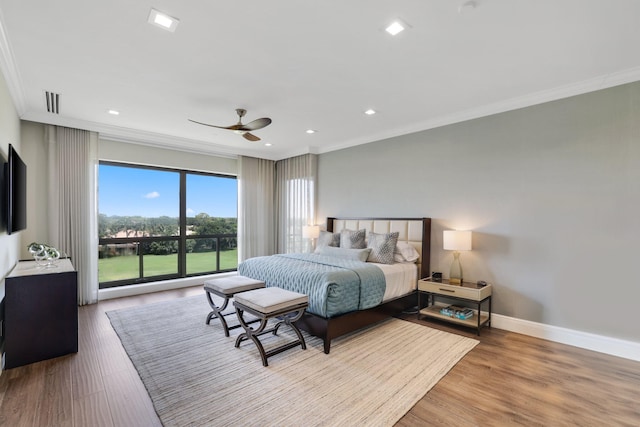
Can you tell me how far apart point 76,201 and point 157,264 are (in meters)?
1.74

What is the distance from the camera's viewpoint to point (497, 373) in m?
2.57

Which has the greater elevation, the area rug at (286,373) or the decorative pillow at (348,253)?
the decorative pillow at (348,253)

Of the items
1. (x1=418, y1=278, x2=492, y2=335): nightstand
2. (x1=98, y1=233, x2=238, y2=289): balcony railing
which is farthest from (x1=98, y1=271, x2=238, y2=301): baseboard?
(x1=418, y1=278, x2=492, y2=335): nightstand

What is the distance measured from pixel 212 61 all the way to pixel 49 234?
3829 mm

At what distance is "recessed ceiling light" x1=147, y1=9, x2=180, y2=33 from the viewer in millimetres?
2055

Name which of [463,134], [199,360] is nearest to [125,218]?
[199,360]

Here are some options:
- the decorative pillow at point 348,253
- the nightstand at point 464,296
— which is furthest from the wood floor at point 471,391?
the decorative pillow at point 348,253

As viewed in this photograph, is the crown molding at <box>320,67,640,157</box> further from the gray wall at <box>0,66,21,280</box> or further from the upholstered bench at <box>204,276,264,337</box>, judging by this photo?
the gray wall at <box>0,66,21,280</box>

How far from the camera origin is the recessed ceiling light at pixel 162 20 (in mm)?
2055

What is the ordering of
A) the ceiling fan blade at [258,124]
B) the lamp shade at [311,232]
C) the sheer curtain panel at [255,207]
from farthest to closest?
1. the sheer curtain panel at [255,207]
2. the lamp shade at [311,232]
3. the ceiling fan blade at [258,124]

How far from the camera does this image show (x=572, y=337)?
10.3 ft

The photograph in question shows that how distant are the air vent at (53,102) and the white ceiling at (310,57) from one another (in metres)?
0.09

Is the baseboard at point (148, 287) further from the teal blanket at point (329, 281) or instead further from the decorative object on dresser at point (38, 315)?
the teal blanket at point (329, 281)

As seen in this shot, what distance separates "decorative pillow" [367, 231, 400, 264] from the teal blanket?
0.52 m
